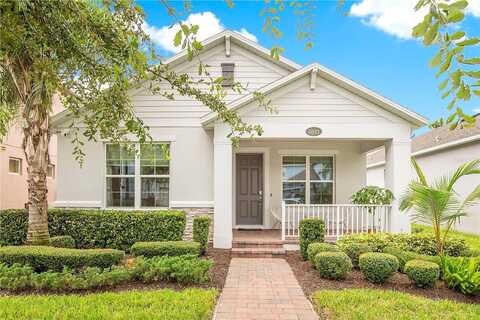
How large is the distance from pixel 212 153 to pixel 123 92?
263 inches

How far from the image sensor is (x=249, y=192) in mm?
11852

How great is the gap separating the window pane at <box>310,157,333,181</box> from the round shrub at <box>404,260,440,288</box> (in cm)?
580

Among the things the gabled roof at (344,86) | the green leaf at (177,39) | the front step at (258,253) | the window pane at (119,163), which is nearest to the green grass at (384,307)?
the front step at (258,253)

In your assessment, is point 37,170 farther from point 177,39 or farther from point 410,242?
point 410,242

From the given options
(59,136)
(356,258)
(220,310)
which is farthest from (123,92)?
(59,136)

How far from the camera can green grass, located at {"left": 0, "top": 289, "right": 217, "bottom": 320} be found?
183 inches

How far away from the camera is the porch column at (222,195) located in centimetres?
946

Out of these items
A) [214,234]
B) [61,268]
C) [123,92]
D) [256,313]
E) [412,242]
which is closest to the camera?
[123,92]

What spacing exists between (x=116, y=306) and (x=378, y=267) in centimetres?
447

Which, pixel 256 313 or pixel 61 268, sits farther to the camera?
pixel 61 268

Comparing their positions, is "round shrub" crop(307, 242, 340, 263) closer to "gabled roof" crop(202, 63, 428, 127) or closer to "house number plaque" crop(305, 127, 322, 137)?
"house number plaque" crop(305, 127, 322, 137)

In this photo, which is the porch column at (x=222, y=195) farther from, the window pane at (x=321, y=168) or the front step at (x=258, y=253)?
the window pane at (x=321, y=168)

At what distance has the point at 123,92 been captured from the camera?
13.2 ft

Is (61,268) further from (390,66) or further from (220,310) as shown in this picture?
(390,66)
